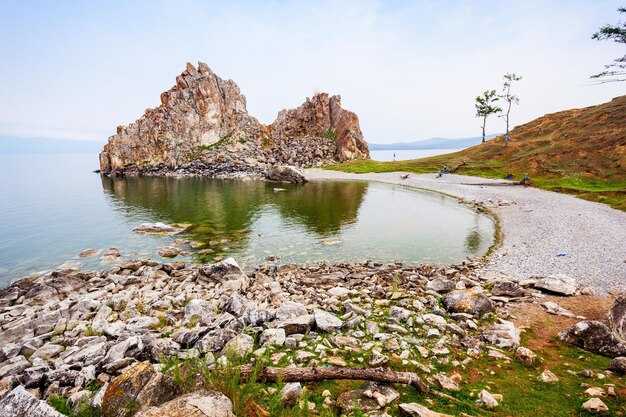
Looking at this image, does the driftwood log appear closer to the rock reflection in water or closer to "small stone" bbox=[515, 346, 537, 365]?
"small stone" bbox=[515, 346, 537, 365]

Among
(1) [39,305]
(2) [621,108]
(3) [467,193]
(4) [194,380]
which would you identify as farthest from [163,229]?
(2) [621,108]

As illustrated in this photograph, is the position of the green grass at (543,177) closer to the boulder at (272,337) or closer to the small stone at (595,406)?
the small stone at (595,406)

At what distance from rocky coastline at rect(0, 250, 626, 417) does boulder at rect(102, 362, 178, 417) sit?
0.02 m

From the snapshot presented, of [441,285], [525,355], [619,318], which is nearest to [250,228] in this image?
[441,285]

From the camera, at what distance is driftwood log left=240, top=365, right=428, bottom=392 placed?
8594mm

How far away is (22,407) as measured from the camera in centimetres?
603

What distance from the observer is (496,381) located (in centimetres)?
929

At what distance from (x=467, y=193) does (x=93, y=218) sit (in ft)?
220

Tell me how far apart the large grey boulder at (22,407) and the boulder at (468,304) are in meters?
14.8

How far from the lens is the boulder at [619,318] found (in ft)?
36.7

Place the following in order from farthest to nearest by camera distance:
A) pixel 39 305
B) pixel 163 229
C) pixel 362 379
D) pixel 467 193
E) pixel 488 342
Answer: pixel 467 193 → pixel 163 229 → pixel 39 305 → pixel 488 342 → pixel 362 379

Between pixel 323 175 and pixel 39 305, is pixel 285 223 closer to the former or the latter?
pixel 39 305

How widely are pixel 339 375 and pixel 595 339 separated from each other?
9.69 metres

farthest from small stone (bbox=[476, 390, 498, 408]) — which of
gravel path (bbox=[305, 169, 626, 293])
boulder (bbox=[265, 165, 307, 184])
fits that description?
boulder (bbox=[265, 165, 307, 184])
